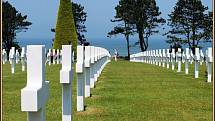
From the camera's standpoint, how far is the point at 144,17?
81.3m

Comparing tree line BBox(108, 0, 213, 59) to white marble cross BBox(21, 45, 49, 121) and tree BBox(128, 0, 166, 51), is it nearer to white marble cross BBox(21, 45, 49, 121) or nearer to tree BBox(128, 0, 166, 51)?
tree BBox(128, 0, 166, 51)

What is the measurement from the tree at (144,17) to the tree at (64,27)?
33945 mm

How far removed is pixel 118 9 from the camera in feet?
279

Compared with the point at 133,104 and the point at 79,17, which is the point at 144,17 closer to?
the point at 79,17

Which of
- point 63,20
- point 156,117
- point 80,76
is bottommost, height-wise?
point 156,117

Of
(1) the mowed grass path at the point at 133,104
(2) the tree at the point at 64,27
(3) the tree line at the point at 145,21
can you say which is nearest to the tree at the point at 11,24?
(3) the tree line at the point at 145,21

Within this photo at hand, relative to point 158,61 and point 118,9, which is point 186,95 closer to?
point 158,61

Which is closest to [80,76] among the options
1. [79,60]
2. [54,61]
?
[79,60]

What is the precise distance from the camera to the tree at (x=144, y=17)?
80.8m

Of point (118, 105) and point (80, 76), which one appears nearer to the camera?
point (80, 76)

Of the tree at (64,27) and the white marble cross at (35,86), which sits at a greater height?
the tree at (64,27)

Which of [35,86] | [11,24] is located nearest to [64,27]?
[11,24]

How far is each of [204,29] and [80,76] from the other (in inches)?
2563

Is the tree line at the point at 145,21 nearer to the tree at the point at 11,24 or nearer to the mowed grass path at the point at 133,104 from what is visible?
the tree at the point at 11,24
